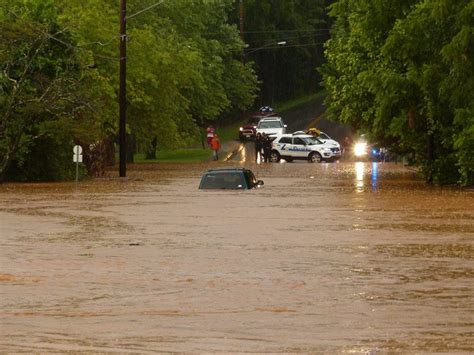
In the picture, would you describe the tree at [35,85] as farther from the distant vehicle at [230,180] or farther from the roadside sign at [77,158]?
the distant vehicle at [230,180]

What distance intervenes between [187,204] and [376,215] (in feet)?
22.0

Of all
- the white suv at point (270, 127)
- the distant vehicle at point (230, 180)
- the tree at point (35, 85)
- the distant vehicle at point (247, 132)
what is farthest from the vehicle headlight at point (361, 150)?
the distant vehicle at point (230, 180)

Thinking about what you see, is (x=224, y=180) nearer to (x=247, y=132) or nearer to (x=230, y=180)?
(x=230, y=180)

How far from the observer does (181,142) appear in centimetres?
7725

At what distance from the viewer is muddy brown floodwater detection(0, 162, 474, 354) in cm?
1616

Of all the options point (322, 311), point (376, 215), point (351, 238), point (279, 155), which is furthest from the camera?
point (279, 155)

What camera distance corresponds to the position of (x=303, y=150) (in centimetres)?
8438

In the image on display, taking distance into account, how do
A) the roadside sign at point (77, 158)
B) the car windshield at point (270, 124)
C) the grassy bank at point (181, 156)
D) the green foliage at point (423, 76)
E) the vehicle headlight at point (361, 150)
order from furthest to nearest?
the car windshield at point (270, 124)
the vehicle headlight at point (361, 150)
the grassy bank at point (181, 156)
the roadside sign at point (77, 158)
the green foliage at point (423, 76)

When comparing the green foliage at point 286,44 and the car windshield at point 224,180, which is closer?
the car windshield at point 224,180

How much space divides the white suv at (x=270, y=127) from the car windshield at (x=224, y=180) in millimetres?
45093

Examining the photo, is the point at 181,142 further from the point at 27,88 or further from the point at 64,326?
the point at 64,326

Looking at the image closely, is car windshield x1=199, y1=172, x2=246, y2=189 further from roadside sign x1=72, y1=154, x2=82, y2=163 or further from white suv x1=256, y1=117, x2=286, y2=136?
white suv x1=256, y1=117, x2=286, y2=136

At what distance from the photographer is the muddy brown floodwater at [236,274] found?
636 inches

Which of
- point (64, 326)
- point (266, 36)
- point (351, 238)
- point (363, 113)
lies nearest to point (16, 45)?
point (363, 113)
